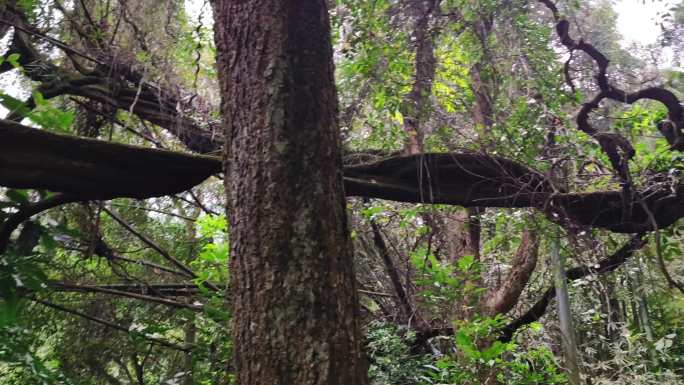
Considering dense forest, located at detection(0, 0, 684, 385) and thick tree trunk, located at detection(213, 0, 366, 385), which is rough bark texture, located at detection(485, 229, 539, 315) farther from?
thick tree trunk, located at detection(213, 0, 366, 385)

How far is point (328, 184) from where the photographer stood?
4.53 feet

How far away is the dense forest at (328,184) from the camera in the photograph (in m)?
1.35

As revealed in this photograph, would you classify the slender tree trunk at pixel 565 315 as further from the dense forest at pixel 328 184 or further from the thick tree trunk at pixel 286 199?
the thick tree trunk at pixel 286 199

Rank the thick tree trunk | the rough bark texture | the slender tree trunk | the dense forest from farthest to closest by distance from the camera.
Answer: the rough bark texture
the slender tree trunk
the dense forest
the thick tree trunk

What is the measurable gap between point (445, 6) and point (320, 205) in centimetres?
212

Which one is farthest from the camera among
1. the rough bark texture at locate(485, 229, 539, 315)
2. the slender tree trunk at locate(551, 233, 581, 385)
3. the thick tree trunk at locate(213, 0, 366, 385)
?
the rough bark texture at locate(485, 229, 539, 315)

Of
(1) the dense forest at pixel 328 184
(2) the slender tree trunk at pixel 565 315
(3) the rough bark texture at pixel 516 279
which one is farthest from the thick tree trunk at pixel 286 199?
(3) the rough bark texture at pixel 516 279

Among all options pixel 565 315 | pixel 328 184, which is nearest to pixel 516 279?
pixel 565 315

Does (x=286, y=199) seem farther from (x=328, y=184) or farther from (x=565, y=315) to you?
(x=565, y=315)

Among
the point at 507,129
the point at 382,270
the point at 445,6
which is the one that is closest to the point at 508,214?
the point at 507,129

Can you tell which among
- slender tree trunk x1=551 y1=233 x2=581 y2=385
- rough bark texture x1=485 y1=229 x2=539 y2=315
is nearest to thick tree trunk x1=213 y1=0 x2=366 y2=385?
slender tree trunk x1=551 y1=233 x2=581 y2=385

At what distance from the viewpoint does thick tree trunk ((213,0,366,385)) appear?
48.6 inches

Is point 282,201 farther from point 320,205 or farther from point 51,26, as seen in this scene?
point 51,26

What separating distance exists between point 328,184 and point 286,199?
11cm
